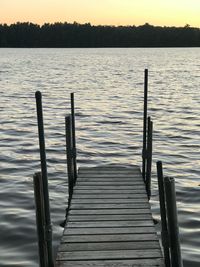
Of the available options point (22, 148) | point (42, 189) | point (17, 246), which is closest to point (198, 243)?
point (17, 246)

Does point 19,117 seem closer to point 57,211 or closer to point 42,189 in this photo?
point 57,211

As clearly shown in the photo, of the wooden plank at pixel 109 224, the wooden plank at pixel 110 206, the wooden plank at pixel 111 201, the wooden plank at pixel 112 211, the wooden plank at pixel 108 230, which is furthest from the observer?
the wooden plank at pixel 111 201

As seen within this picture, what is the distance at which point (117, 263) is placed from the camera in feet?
26.2

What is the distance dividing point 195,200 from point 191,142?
8776 millimetres

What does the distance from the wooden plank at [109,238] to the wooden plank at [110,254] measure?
1.55 ft

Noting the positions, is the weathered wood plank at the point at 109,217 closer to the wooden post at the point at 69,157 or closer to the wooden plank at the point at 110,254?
the wooden plank at the point at 110,254

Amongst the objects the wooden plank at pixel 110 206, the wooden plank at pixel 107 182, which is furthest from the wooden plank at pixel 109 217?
the wooden plank at pixel 107 182

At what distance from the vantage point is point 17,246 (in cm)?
1102

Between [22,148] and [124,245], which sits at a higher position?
[124,245]

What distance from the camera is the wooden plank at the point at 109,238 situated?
8.81 metres

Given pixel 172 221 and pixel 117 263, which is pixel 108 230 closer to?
pixel 117 263

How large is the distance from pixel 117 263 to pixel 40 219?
136 centimetres

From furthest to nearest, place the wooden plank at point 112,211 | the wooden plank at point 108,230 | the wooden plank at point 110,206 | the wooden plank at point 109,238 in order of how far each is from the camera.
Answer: the wooden plank at point 110,206
the wooden plank at point 112,211
the wooden plank at point 108,230
the wooden plank at point 109,238

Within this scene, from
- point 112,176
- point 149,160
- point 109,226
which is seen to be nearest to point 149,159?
point 149,160
